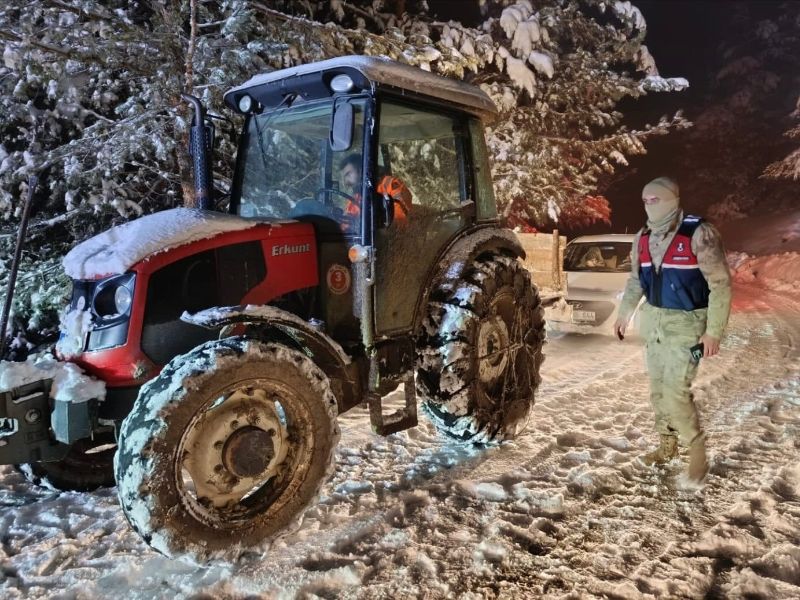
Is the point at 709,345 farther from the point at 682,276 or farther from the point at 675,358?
the point at 682,276

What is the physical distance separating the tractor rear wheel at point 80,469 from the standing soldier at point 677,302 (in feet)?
11.1

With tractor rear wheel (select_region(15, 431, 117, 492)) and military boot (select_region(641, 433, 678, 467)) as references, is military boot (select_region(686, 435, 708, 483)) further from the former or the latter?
tractor rear wheel (select_region(15, 431, 117, 492))

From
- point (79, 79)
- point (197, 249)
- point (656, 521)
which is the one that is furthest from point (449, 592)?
point (79, 79)

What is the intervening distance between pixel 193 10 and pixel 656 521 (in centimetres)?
671

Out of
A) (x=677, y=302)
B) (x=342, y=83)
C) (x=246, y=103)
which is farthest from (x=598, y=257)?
(x=342, y=83)

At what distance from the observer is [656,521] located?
3.28m

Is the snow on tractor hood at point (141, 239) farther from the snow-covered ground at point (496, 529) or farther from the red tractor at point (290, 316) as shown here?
the snow-covered ground at point (496, 529)

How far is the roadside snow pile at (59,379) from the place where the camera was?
8.90 feet

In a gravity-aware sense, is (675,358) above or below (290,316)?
below

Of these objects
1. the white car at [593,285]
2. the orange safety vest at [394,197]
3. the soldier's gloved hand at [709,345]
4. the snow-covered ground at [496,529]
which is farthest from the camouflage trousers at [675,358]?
the white car at [593,285]

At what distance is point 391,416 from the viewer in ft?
12.7

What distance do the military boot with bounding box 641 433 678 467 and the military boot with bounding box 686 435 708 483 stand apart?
247 millimetres

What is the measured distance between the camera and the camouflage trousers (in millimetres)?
3744

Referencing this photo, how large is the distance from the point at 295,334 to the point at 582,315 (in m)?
6.83
